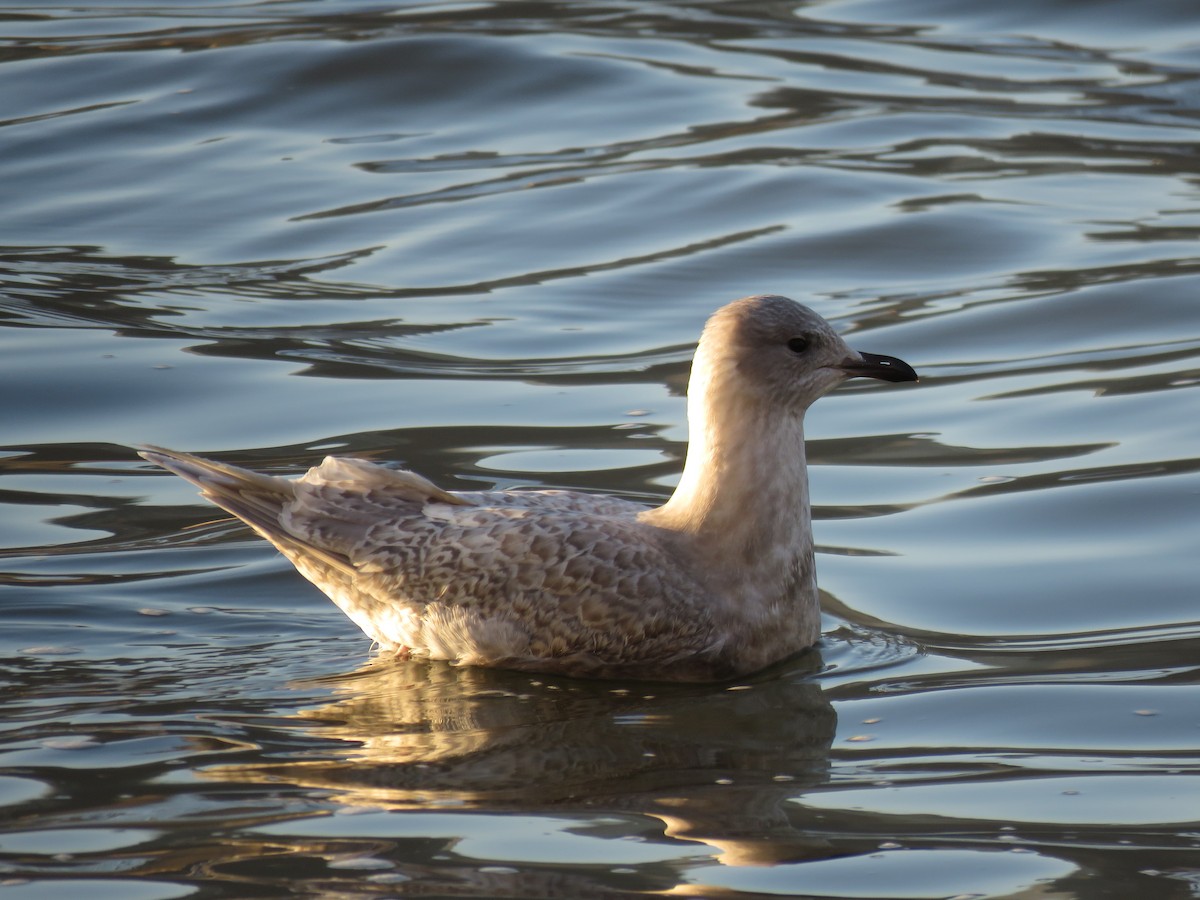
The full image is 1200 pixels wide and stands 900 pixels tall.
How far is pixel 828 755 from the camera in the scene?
566 cm

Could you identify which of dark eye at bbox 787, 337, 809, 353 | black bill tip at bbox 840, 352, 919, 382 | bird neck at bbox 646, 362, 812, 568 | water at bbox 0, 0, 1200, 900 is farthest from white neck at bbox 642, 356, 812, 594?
water at bbox 0, 0, 1200, 900

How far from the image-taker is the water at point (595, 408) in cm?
506

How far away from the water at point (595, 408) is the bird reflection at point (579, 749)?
0.02m

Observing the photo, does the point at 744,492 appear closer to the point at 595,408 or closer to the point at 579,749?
the point at 579,749

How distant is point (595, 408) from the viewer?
944cm

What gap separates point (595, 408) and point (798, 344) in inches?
113

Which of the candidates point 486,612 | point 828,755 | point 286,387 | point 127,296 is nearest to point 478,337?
point 286,387

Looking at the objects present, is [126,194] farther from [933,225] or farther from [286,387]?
[933,225]

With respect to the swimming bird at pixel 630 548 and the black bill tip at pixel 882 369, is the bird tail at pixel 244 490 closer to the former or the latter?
the swimming bird at pixel 630 548

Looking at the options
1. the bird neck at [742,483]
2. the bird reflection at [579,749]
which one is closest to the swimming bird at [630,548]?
the bird neck at [742,483]

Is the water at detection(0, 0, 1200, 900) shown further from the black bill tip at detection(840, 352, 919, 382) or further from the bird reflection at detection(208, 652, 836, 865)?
the black bill tip at detection(840, 352, 919, 382)

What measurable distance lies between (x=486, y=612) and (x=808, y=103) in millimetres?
9469

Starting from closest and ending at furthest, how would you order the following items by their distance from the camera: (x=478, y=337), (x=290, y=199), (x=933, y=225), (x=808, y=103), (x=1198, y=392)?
(x=1198, y=392)
(x=478, y=337)
(x=933, y=225)
(x=290, y=199)
(x=808, y=103)

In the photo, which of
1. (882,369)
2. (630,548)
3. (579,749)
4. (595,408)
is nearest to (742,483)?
(630,548)
